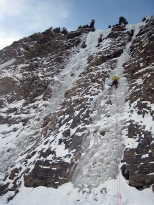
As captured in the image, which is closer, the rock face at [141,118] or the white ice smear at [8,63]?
the rock face at [141,118]

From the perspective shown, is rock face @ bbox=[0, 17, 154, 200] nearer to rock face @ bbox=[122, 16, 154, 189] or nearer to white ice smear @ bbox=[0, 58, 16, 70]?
rock face @ bbox=[122, 16, 154, 189]

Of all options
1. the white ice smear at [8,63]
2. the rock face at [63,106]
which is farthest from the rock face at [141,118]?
the white ice smear at [8,63]

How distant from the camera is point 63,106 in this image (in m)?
21.5

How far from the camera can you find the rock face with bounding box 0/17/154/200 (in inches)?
580

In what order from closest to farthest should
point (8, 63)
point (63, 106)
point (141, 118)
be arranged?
point (141, 118) → point (63, 106) → point (8, 63)

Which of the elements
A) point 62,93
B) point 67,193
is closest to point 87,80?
point 62,93

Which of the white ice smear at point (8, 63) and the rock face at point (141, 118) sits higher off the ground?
the white ice smear at point (8, 63)

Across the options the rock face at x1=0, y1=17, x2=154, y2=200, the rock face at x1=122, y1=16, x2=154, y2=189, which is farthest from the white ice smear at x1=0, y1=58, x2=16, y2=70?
the rock face at x1=122, y1=16, x2=154, y2=189

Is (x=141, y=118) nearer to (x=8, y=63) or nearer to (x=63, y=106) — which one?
(x=63, y=106)

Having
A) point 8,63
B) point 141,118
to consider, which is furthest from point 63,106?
point 8,63

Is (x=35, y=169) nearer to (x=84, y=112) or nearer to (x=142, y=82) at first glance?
(x=84, y=112)

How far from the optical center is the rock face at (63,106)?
48.4 ft

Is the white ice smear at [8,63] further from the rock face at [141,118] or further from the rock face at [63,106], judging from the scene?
the rock face at [141,118]

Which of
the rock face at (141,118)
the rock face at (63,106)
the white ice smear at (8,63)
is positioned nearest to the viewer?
the rock face at (141,118)
